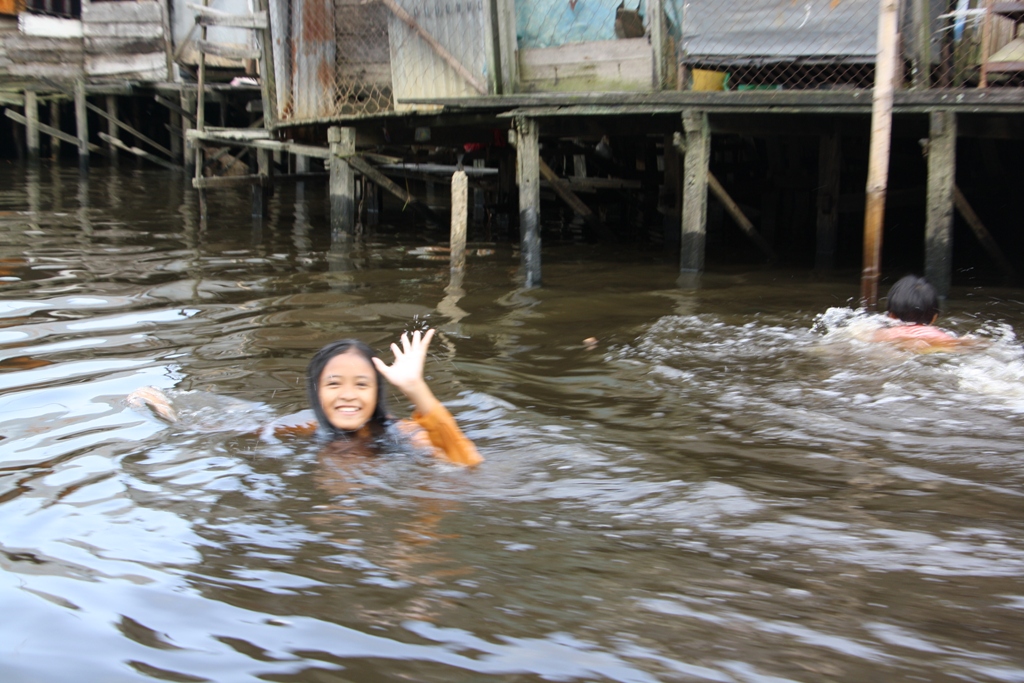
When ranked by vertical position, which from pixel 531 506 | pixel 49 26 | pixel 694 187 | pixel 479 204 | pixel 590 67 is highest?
pixel 49 26

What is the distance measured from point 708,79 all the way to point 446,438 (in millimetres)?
6075

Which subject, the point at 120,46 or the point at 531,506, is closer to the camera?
the point at 531,506

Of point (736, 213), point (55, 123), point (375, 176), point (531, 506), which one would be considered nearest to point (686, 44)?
point (736, 213)

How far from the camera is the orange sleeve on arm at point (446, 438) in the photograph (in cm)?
418

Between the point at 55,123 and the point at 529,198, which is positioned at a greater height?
the point at 55,123

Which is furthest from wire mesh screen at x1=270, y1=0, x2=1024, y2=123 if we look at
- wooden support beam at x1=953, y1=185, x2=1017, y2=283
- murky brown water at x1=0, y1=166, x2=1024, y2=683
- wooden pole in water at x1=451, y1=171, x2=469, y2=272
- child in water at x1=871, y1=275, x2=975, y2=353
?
child in water at x1=871, y1=275, x2=975, y2=353

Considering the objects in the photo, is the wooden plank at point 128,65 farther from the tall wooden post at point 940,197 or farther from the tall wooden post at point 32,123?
the tall wooden post at point 940,197

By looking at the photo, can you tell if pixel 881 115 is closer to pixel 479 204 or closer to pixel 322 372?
pixel 322 372

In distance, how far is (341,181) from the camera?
11.8m

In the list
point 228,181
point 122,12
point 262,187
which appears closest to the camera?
point 228,181

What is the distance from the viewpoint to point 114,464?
4.24m

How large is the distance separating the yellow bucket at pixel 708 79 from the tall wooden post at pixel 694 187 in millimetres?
461

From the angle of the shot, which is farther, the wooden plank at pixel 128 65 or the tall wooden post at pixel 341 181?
the wooden plank at pixel 128 65

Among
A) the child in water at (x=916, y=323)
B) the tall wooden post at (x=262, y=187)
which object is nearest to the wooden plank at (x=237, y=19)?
the tall wooden post at (x=262, y=187)
